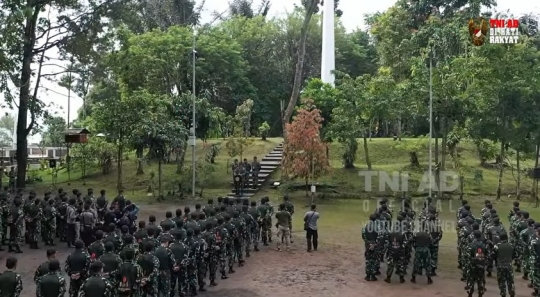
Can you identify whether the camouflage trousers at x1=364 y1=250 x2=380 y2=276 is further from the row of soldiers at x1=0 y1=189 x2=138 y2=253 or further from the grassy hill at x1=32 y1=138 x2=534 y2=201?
the grassy hill at x1=32 y1=138 x2=534 y2=201

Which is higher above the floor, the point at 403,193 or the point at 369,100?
the point at 369,100

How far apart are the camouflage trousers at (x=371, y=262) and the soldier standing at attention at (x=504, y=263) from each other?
2532 millimetres

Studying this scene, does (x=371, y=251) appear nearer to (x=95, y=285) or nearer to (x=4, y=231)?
(x=95, y=285)

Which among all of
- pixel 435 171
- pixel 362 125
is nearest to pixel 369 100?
pixel 362 125

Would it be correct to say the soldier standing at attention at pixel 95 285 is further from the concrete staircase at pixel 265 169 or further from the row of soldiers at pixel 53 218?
the concrete staircase at pixel 265 169

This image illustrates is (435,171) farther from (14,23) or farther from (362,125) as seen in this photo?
(14,23)

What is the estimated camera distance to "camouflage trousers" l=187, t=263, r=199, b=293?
10180 mm

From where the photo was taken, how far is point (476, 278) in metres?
10.1

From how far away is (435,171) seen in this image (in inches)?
983

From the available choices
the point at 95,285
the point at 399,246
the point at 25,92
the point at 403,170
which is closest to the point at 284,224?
the point at 399,246

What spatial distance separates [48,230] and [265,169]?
14.8m

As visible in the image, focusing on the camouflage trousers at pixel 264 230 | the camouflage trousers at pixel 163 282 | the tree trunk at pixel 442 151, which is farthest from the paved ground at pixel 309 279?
the tree trunk at pixel 442 151

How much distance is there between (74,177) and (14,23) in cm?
1119

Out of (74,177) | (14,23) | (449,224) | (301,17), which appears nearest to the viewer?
(449,224)
